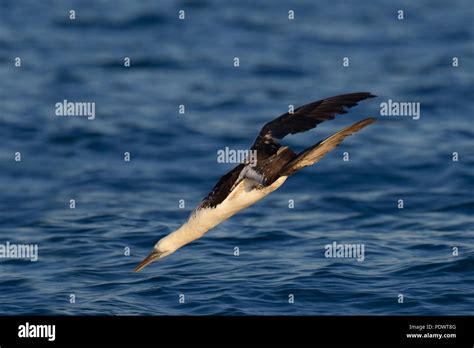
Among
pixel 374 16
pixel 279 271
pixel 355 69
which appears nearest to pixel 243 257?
pixel 279 271

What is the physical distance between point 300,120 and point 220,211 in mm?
1671

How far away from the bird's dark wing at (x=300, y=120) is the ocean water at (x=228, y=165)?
286 cm

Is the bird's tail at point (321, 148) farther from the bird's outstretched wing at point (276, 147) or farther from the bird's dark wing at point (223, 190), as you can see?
the bird's dark wing at point (223, 190)

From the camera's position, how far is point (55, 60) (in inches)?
1452

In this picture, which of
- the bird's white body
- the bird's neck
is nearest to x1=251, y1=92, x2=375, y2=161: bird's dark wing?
the bird's white body

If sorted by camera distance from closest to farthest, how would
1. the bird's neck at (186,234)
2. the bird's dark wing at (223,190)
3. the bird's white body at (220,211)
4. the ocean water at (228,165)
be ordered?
the bird's white body at (220,211) → the bird's dark wing at (223,190) → the bird's neck at (186,234) → the ocean water at (228,165)

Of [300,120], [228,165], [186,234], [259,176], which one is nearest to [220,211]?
[186,234]

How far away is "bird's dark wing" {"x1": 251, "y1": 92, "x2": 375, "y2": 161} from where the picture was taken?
1555 centimetres

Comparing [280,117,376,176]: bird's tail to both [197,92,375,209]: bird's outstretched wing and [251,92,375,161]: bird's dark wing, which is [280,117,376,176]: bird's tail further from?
[251,92,375,161]: bird's dark wing

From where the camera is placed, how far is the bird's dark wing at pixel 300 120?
15.5m

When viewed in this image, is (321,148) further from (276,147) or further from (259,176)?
(276,147)

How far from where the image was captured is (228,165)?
1062 inches

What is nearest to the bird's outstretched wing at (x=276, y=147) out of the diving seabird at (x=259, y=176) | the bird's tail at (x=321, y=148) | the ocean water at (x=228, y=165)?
the diving seabird at (x=259, y=176)

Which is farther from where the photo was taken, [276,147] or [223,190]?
[276,147]
